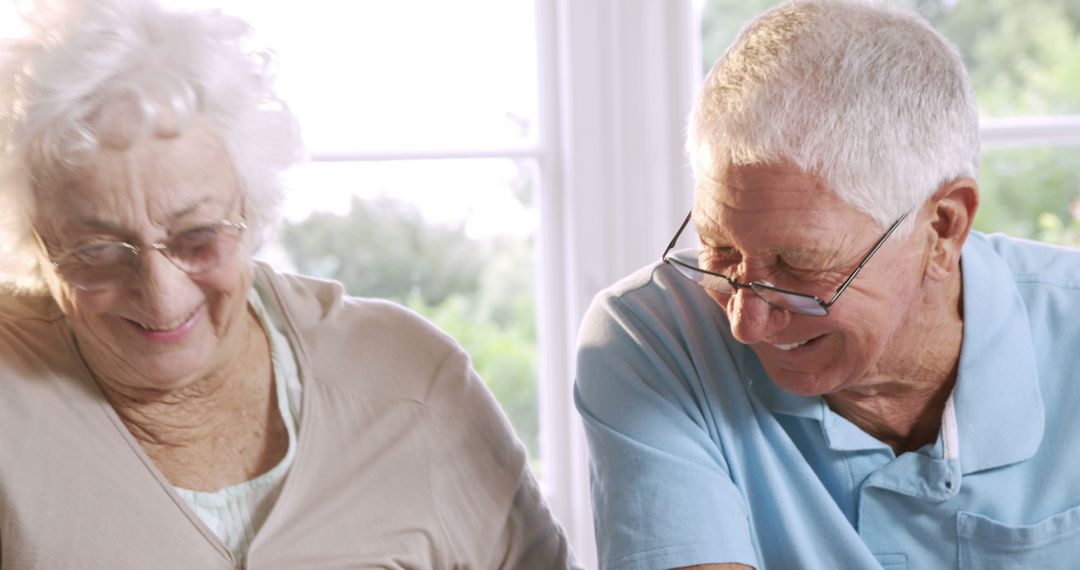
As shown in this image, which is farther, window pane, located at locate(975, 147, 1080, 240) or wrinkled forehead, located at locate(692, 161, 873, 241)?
window pane, located at locate(975, 147, 1080, 240)

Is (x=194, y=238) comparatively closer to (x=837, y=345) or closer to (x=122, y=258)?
(x=122, y=258)

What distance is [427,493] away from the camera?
183 cm

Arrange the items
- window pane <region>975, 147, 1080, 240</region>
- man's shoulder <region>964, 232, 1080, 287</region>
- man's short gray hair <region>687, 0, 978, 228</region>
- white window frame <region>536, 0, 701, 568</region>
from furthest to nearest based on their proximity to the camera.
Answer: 1. window pane <region>975, 147, 1080, 240</region>
2. white window frame <region>536, 0, 701, 568</region>
3. man's shoulder <region>964, 232, 1080, 287</region>
4. man's short gray hair <region>687, 0, 978, 228</region>

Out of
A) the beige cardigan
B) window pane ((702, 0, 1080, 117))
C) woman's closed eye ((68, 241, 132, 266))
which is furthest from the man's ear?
window pane ((702, 0, 1080, 117))

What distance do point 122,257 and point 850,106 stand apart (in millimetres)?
936

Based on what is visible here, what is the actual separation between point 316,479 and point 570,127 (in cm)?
115

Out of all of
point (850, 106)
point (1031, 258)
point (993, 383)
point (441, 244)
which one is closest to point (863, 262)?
point (850, 106)

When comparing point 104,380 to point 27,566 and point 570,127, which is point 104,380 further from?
point 570,127

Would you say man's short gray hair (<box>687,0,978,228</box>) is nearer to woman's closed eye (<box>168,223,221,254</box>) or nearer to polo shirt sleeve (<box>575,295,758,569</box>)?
polo shirt sleeve (<box>575,295,758,569</box>)

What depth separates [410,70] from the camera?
8.95 feet

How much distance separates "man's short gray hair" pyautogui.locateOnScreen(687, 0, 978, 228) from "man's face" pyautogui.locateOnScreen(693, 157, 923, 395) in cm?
3

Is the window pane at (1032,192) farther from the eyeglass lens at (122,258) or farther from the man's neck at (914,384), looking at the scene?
the eyeglass lens at (122,258)

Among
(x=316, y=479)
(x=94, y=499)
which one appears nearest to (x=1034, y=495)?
(x=316, y=479)

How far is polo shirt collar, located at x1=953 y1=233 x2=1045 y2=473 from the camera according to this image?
1698 millimetres
